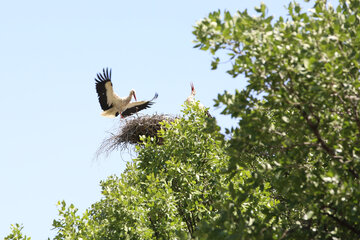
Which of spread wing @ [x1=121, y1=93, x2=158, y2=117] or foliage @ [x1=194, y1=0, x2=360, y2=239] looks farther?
spread wing @ [x1=121, y1=93, x2=158, y2=117]

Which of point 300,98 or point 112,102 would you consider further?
point 112,102

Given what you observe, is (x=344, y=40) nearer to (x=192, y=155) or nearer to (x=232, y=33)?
(x=232, y=33)

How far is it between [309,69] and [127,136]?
10.4m

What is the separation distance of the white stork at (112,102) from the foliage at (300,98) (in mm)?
11349

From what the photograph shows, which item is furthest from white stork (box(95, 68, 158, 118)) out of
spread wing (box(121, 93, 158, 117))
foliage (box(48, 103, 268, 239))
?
foliage (box(48, 103, 268, 239))

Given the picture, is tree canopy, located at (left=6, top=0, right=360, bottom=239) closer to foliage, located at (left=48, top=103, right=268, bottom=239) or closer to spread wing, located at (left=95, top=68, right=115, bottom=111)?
foliage, located at (left=48, top=103, right=268, bottom=239)

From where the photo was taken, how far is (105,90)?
16.9 metres

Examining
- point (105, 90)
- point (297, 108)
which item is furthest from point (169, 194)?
point (105, 90)

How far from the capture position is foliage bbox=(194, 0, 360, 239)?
210 inches

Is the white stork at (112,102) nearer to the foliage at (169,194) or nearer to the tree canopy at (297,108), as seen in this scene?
the foliage at (169,194)

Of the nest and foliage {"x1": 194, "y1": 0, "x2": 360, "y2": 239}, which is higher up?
the nest

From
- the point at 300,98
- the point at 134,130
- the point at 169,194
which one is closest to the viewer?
the point at 300,98

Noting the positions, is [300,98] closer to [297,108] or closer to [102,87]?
[297,108]

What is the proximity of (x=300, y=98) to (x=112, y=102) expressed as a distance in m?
12.4
